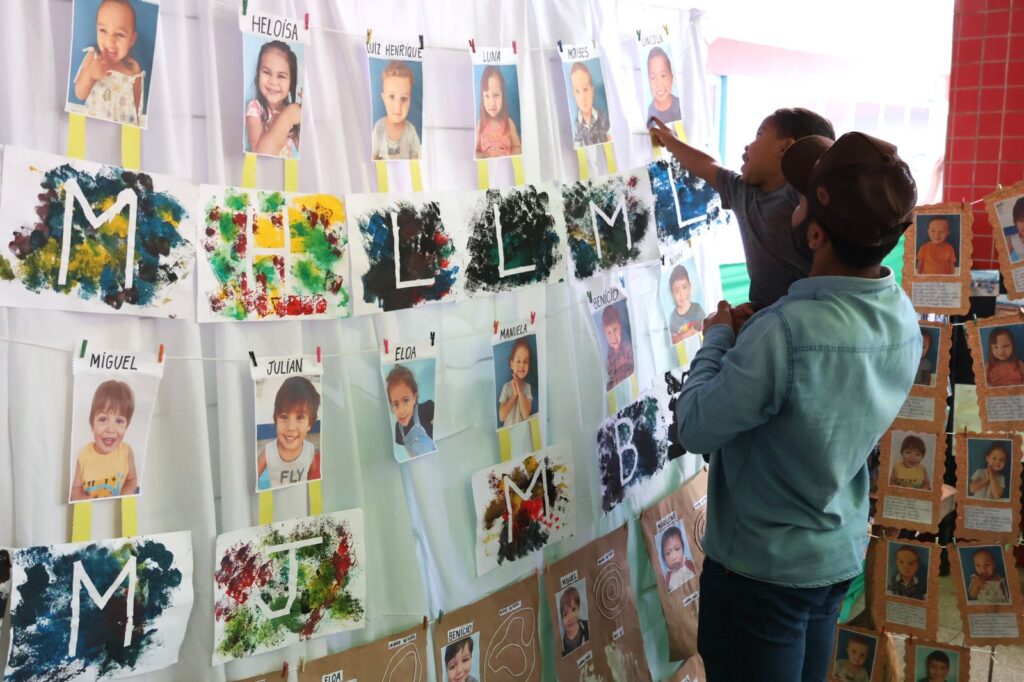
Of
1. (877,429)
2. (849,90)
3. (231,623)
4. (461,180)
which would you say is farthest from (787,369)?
(849,90)

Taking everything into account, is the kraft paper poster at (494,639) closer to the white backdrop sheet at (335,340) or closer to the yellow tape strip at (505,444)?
the white backdrop sheet at (335,340)

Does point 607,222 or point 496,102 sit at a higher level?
point 496,102

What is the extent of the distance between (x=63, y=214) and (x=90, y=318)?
0.15 metres

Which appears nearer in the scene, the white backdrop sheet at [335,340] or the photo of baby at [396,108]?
the white backdrop sheet at [335,340]

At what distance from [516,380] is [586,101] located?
0.62 meters

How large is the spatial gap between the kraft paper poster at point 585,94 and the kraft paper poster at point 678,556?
918mm

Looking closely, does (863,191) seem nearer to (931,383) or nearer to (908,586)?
(931,383)

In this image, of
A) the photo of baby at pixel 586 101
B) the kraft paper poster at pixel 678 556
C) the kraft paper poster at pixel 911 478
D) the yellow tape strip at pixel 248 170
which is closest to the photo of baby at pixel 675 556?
the kraft paper poster at pixel 678 556

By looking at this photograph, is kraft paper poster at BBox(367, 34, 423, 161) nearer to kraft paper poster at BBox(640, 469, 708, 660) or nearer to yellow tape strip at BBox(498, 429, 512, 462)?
yellow tape strip at BBox(498, 429, 512, 462)

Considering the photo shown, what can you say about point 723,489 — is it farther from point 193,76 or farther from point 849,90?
point 849,90

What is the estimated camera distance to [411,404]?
1.62 m

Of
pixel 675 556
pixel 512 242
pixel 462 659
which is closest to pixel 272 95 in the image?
pixel 512 242

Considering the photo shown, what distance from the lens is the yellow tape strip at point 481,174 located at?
1715mm

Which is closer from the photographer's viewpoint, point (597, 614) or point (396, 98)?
point (396, 98)
